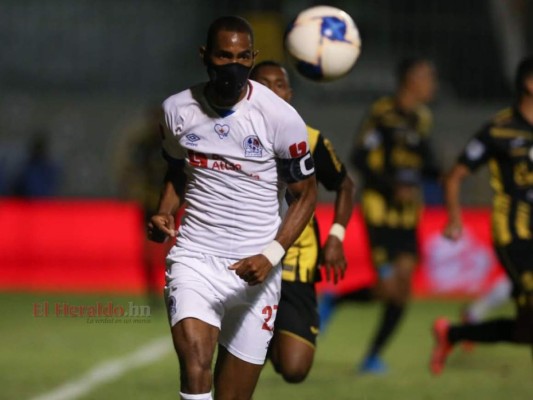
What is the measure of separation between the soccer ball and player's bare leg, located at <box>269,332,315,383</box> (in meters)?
1.40

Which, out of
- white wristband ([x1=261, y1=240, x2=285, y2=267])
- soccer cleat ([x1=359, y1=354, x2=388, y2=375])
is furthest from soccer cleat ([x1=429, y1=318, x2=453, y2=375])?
white wristband ([x1=261, y1=240, x2=285, y2=267])

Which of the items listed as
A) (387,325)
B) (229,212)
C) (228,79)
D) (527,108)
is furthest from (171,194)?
(387,325)

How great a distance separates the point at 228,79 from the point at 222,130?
0.79ft

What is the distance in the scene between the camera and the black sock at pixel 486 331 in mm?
8820

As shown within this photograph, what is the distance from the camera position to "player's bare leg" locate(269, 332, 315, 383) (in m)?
6.75

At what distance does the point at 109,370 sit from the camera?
9.82m

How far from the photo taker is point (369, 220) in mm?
10359

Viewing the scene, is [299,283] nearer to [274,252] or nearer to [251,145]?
[274,252]

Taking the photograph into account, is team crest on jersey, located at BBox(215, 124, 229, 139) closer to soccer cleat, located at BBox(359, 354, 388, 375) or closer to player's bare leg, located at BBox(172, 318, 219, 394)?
player's bare leg, located at BBox(172, 318, 219, 394)

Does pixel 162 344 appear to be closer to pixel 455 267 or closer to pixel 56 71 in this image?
pixel 455 267

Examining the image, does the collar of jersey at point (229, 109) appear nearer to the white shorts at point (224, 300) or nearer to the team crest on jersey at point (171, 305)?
the white shorts at point (224, 300)

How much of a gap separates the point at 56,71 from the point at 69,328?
26.4ft

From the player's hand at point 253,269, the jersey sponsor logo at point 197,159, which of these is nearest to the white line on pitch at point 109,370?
the jersey sponsor logo at point 197,159

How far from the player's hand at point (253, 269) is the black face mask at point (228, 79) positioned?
733 millimetres
